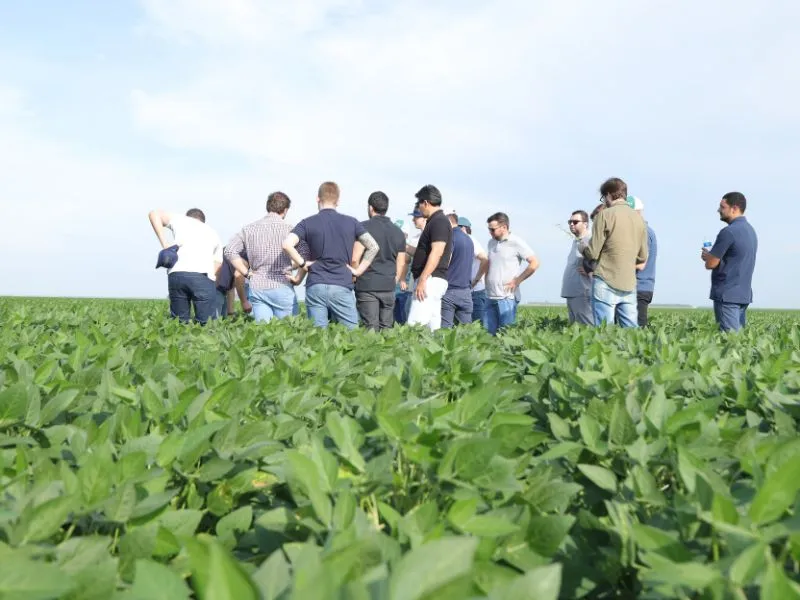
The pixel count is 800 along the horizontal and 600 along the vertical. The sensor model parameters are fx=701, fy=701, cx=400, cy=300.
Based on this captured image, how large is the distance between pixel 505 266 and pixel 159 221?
16.7ft

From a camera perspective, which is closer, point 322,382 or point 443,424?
point 443,424

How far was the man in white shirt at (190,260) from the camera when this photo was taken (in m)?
8.70

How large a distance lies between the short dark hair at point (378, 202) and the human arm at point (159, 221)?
8.41 feet

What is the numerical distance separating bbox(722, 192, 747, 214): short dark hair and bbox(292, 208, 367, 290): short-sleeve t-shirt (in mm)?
4518

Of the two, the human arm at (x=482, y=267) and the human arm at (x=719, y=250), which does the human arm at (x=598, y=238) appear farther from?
the human arm at (x=482, y=267)

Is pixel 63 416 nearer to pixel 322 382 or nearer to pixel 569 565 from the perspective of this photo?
pixel 322 382

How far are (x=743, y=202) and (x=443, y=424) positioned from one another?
785cm

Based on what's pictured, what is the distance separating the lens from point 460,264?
386 inches

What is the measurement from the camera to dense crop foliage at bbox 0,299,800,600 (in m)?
1.04

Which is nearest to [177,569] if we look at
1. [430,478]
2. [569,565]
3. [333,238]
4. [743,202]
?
[430,478]

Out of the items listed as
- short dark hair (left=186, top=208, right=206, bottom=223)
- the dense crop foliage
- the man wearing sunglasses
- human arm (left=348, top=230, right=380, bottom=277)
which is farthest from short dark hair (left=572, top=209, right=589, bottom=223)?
the dense crop foliage

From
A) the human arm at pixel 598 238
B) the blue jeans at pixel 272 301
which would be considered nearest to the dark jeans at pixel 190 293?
the blue jeans at pixel 272 301

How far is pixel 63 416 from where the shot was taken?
7.60 ft

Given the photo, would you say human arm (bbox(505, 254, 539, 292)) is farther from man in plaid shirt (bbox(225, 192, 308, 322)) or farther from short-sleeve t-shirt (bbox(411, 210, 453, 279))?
man in plaid shirt (bbox(225, 192, 308, 322))
